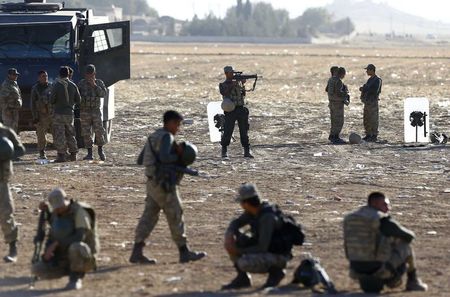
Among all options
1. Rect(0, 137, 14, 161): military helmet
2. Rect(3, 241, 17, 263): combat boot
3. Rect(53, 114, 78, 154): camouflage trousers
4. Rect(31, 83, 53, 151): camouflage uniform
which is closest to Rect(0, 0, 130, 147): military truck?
Rect(31, 83, 53, 151): camouflage uniform

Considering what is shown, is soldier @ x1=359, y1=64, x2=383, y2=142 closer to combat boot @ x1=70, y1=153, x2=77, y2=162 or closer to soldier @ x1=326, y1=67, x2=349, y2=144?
soldier @ x1=326, y1=67, x2=349, y2=144

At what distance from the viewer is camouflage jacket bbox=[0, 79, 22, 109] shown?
2069 centimetres

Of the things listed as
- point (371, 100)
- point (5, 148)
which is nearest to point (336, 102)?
point (371, 100)

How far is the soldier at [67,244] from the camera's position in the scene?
35.4ft

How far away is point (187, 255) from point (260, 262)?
1.42m

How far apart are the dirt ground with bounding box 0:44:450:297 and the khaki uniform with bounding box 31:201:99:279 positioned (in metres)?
0.16

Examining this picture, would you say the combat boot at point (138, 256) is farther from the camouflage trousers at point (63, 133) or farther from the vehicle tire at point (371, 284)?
the camouflage trousers at point (63, 133)

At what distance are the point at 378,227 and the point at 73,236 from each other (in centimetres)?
243

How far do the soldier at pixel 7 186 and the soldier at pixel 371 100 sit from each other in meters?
12.8

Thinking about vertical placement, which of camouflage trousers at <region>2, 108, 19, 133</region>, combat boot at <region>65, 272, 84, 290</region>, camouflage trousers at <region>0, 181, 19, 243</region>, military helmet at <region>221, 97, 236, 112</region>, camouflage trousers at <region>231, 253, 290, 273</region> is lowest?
combat boot at <region>65, 272, 84, 290</region>

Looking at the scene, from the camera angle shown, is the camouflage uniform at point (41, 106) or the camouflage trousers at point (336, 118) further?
the camouflage trousers at point (336, 118)

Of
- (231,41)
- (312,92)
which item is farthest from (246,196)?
(231,41)

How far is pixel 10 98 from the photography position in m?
20.7

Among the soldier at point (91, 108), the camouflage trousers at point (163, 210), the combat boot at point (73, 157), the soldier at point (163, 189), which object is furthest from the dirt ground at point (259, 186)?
the combat boot at point (73, 157)
